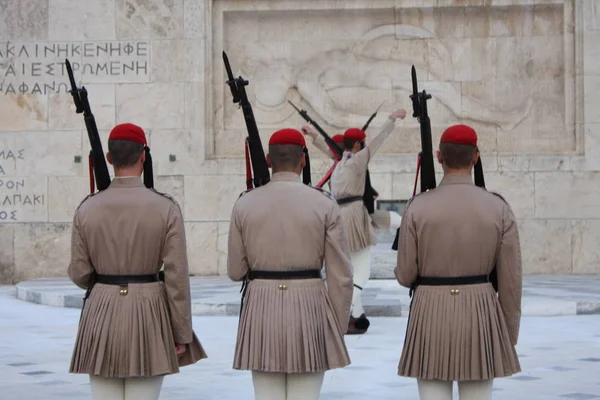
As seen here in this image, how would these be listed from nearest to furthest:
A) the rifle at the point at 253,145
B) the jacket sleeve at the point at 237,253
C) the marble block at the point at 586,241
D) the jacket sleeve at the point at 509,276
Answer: the jacket sleeve at the point at 509,276, the jacket sleeve at the point at 237,253, the rifle at the point at 253,145, the marble block at the point at 586,241

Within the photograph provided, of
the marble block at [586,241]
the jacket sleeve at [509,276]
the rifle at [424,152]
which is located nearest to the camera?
the jacket sleeve at [509,276]

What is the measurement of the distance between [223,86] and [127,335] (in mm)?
10649

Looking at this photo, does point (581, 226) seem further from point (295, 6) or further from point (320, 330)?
point (320, 330)

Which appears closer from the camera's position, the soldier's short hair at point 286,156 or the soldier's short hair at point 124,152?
the soldier's short hair at point 124,152

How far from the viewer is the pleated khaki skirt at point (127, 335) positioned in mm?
4582

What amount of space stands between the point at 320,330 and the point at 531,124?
34.8 feet

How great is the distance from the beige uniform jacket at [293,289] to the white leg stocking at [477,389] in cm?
50

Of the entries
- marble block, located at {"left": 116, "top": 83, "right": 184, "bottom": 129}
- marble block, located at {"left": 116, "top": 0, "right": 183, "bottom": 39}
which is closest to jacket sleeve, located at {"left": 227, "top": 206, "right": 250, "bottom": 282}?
marble block, located at {"left": 116, "top": 83, "right": 184, "bottom": 129}

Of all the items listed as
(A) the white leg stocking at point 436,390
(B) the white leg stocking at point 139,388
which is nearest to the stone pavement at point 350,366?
(A) the white leg stocking at point 436,390

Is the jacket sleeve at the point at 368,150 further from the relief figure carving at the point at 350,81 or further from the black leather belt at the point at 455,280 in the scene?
the relief figure carving at the point at 350,81

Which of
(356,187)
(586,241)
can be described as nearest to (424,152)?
(356,187)

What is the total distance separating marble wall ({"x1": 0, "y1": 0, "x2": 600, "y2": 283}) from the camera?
14.7m

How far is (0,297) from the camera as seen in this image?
1320 cm


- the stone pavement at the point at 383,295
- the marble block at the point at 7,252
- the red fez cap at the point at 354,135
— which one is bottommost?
the stone pavement at the point at 383,295
